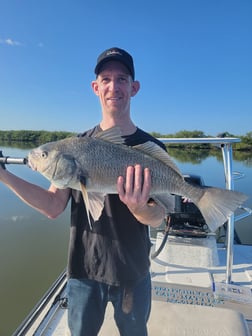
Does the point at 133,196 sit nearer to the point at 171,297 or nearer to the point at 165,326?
the point at 165,326

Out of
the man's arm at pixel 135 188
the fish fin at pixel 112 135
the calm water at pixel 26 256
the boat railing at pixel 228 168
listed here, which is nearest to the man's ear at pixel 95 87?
the fish fin at pixel 112 135

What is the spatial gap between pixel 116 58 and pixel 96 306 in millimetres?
1891

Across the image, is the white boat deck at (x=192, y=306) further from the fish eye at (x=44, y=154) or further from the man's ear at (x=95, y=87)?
the man's ear at (x=95, y=87)

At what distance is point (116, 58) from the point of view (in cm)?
209

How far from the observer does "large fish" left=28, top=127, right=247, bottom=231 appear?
1783mm

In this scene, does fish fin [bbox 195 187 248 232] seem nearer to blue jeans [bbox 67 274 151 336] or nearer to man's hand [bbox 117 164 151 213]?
man's hand [bbox 117 164 151 213]

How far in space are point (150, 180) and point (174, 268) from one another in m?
2.59

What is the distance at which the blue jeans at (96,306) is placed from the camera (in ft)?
6.25

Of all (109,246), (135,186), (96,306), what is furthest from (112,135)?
(96,306)

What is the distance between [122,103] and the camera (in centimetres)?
210

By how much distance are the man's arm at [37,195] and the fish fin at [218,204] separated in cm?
105

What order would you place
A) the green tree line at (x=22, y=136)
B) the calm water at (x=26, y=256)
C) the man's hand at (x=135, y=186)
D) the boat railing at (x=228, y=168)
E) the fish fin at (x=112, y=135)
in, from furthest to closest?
the green tree line at (x=22, y=136), the calm water at (x=26, y=256), the boat railing at (x=228, y=168), the fish fin at (x=112, y=135), the man's hand at (x=135, y=186)

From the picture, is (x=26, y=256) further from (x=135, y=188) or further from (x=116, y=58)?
(x=116, y=58)

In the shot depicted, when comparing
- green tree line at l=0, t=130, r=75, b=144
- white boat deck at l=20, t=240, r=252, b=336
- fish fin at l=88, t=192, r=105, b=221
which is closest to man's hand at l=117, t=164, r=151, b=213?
fish fin at l=88, t=192, r=105, b=221
